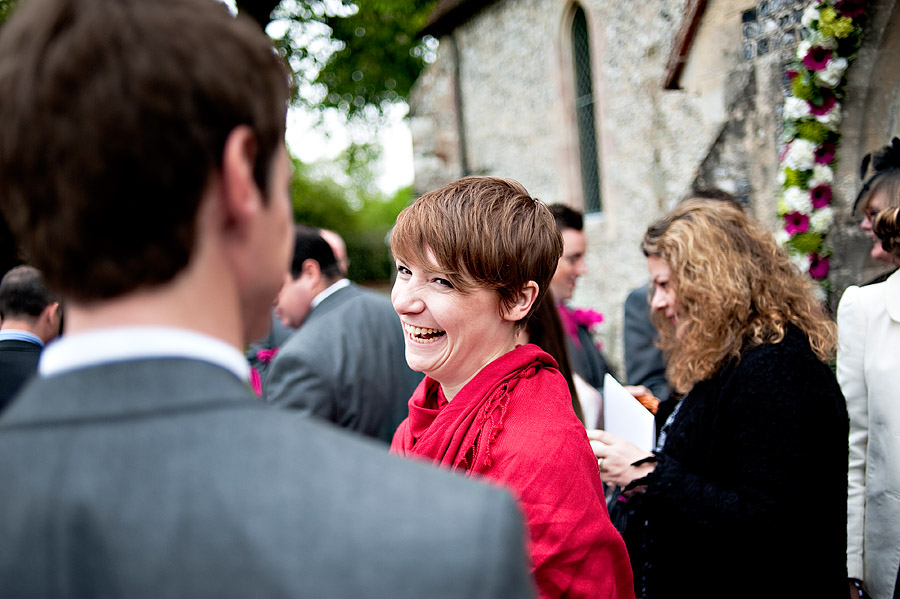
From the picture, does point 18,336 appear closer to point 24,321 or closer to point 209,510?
point 24,321

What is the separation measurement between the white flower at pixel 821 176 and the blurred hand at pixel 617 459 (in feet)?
10.4

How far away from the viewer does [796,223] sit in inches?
190

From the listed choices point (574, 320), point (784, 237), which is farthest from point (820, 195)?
point (574, 320)

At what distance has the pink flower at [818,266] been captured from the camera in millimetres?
4785

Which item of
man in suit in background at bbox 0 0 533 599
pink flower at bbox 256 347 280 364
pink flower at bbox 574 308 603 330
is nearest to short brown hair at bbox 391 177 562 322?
man in suit in background at bbox 0 0 533 599

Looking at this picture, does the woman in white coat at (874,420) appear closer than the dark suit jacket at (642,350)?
Yes

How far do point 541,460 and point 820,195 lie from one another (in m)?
3.99

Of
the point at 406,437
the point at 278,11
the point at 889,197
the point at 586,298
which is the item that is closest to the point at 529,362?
the point at 406,437

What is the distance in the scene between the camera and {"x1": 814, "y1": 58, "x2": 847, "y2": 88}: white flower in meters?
4.67

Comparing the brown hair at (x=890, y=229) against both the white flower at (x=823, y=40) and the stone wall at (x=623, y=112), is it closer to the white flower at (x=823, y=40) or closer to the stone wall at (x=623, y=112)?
the stone wall at (x=623, y=112)

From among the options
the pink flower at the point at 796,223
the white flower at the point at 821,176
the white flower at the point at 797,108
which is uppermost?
the white flower at the point at 797,108

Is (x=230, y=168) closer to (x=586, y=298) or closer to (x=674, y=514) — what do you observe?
(x=674, y=514)

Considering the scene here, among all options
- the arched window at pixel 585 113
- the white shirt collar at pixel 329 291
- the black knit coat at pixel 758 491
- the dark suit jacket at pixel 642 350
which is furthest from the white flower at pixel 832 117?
the arched window at pixel 585 113

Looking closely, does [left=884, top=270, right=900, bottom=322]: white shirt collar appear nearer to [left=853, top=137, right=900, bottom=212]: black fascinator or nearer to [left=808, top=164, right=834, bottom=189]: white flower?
[left=853, top=137, right=900, bottom=212]: black fascinator
